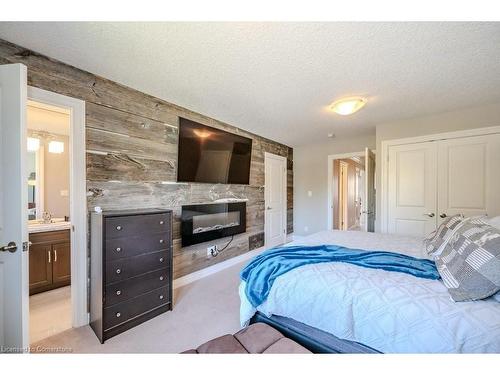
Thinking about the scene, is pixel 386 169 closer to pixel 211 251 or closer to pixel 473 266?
pixel 473 266

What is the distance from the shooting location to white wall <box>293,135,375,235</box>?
4.85 m

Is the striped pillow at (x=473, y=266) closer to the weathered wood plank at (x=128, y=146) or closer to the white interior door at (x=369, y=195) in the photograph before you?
the white interior door at (x=369, y=195)

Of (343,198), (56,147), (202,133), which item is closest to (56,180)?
(56,147)

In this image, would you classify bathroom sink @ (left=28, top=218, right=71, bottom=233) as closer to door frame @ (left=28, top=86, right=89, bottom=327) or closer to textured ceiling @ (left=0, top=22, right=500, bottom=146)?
door frame @ (left=28, top=86, right=89, bottom=327)

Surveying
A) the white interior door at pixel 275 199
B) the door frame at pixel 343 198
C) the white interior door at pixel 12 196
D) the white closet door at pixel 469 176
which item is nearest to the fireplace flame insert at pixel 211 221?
the white interior door at pixel 275 199

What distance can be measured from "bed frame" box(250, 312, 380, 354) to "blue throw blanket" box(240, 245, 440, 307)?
0.20 m

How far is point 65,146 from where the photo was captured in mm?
3346

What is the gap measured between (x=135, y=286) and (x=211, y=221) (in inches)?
55.9

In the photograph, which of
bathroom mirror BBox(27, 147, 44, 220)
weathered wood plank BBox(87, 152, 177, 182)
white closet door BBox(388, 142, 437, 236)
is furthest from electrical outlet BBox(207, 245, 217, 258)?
white closet door BBox(388, 142, 437, 236)

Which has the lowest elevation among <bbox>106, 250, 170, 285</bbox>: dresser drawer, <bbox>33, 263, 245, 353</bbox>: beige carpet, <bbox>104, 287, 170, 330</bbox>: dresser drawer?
<bbox>33, 263, 245, 353</bbox>: beige carpet

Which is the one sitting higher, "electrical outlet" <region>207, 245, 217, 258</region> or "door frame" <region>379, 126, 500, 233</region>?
"door frame" <region>379, 126, 500, 233</region>

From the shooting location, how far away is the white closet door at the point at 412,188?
3.13 meters
